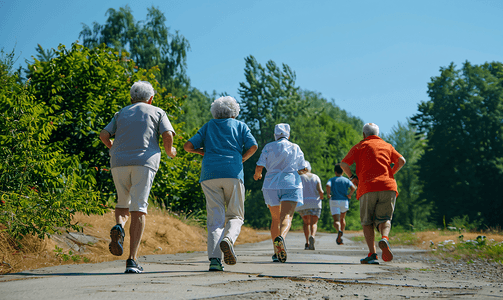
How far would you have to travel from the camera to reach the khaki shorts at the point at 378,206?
20.8 feet

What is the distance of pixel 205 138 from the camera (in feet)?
17.5

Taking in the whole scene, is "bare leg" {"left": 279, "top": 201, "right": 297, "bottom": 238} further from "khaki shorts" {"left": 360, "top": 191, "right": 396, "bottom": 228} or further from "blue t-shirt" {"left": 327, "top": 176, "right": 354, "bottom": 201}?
"blue t-shirt" {"left": 327, "top": 176, "right": 354, "bottom": 201}

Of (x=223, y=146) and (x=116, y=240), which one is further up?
(x=223, y=146)

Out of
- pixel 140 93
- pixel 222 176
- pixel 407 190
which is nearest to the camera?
pixel 222 176

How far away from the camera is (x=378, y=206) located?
6.39 metres

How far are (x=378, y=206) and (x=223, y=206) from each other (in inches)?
96.2

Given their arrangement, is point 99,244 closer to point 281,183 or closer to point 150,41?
point 281,183

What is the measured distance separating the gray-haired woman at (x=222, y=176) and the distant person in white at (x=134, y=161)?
438mm

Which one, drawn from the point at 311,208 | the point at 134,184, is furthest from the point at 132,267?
the point at 311,208

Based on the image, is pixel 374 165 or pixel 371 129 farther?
pixel 371 129

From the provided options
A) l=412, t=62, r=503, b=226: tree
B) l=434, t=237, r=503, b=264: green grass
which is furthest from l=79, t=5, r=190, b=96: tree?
l=434, t=237, r=503, b=264: green grass

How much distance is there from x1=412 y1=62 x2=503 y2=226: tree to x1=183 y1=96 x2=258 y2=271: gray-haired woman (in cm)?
2912

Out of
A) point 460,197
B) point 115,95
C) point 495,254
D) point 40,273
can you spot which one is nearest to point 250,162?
point 460,197

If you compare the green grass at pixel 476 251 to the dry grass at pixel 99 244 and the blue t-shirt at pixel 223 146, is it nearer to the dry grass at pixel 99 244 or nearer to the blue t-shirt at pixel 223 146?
the blue t-shirt at pixel 223 146
